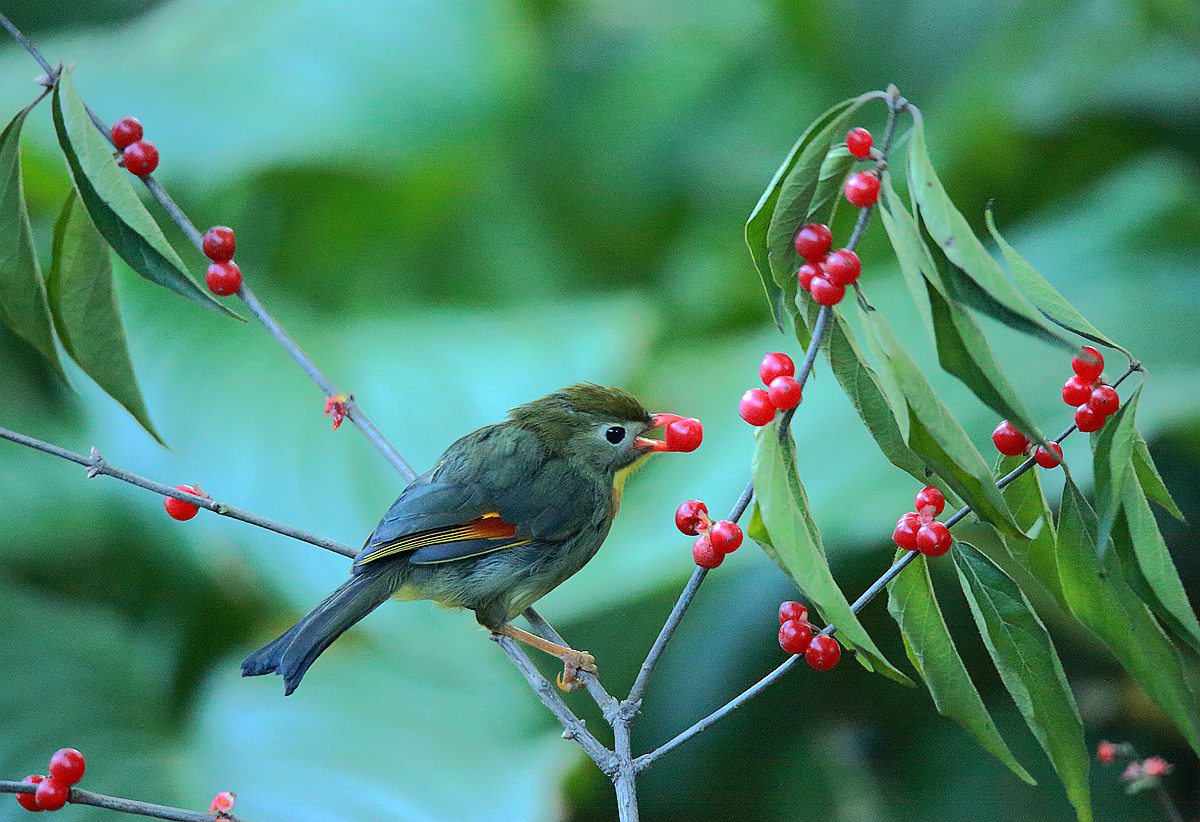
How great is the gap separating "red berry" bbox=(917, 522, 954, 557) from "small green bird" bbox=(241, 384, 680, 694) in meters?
0.54

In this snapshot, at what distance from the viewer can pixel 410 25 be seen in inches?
117

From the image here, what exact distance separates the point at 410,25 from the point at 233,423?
119 cm

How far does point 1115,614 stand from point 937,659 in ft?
0.44

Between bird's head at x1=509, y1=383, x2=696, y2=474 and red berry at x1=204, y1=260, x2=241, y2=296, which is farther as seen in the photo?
bird's head at x1=509, y1=383, x2=696, y2=474

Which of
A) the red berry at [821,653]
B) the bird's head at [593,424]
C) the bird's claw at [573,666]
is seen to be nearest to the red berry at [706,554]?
the red berry at [821,653]

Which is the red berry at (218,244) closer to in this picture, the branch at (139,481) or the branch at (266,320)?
the branch at (266,320)

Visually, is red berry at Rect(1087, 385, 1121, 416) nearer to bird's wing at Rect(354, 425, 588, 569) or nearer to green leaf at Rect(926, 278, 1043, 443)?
green leaf at Rect(926, 278, 1043, 443)

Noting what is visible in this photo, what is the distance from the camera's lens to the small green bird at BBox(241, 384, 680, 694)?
1.38 meters

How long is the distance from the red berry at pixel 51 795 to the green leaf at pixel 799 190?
728 mm

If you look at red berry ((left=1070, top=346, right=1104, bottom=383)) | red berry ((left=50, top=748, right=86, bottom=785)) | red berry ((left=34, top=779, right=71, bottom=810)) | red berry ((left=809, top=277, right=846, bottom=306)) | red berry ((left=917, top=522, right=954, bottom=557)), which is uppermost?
red berry ((left=809, top=277, right=846, bottom=306))

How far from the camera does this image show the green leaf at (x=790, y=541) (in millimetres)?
718

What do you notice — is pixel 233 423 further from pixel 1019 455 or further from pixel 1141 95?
pixel 1141 95

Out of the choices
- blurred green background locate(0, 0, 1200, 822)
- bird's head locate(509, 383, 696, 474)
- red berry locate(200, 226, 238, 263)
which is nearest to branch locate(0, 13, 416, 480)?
red berry locate(200, 226, 238, 263)

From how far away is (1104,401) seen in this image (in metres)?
0.89
